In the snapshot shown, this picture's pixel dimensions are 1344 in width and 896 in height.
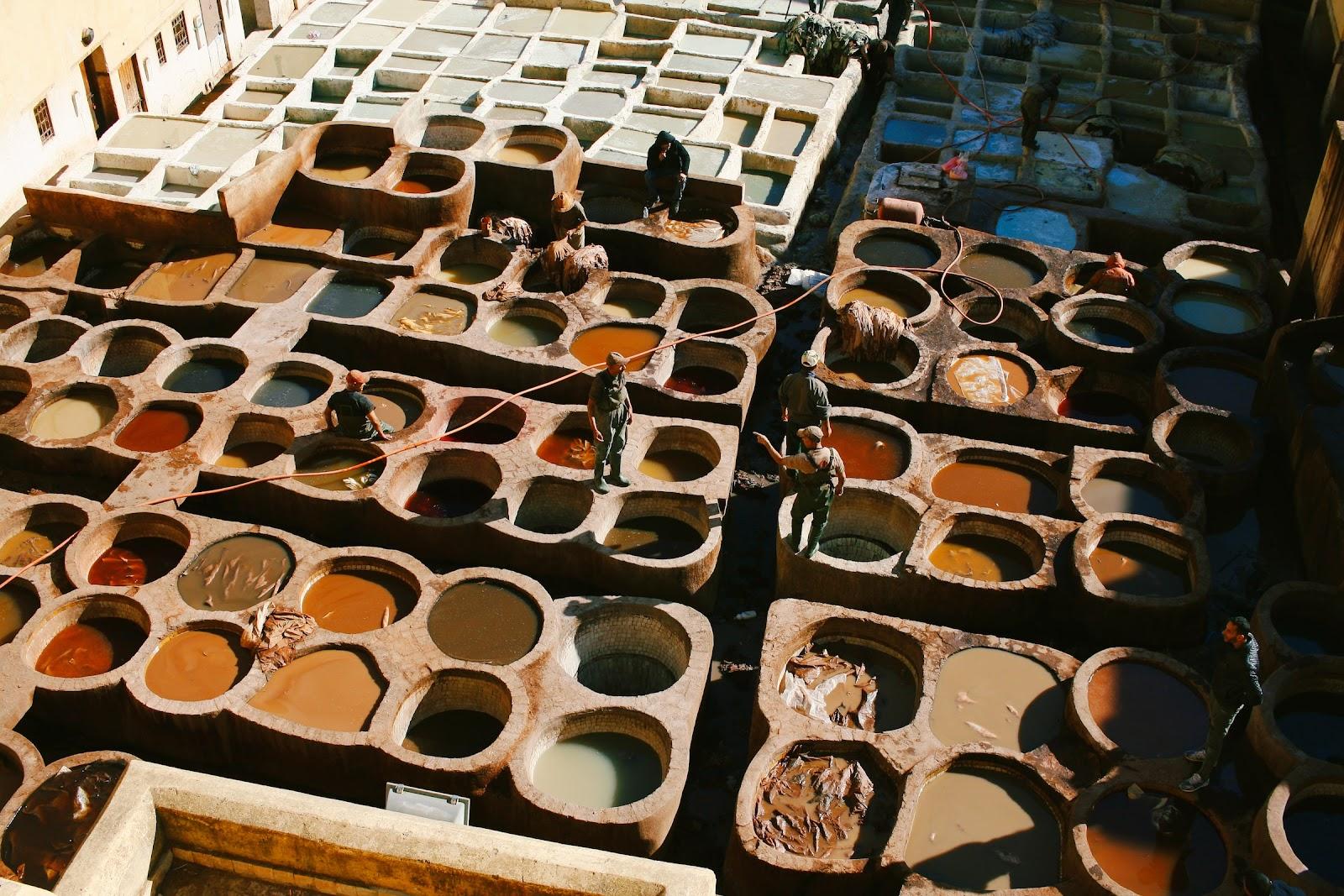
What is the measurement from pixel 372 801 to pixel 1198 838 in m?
7.23

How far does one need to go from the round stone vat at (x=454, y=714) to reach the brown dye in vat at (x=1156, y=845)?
211 inches

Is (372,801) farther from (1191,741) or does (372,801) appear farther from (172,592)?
(1191,741)

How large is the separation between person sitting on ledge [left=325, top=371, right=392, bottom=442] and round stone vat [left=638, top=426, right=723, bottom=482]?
3117mm

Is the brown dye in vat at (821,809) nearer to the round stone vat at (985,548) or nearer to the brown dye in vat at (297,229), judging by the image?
the round stone vat at (985,548)

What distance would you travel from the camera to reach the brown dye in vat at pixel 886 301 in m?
17.0

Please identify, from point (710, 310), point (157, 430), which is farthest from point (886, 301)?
point (157, 430)

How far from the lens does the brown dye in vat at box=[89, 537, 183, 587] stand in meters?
13.1

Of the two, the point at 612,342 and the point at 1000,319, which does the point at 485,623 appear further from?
the point at 1000,319

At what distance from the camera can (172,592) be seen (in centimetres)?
1243

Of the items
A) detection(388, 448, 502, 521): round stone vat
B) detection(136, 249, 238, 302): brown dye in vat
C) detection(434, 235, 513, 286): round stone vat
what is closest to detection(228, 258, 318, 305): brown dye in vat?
detection(136, 249, 238, 302): brown dye in vat

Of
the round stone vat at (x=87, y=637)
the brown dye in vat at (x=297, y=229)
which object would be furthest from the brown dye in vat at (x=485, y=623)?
the brown dye in vat at (x=297, y=229)

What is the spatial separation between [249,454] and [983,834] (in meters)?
9.37

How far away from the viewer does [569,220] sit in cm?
1738

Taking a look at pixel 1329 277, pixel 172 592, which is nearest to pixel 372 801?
pixel 172 592
